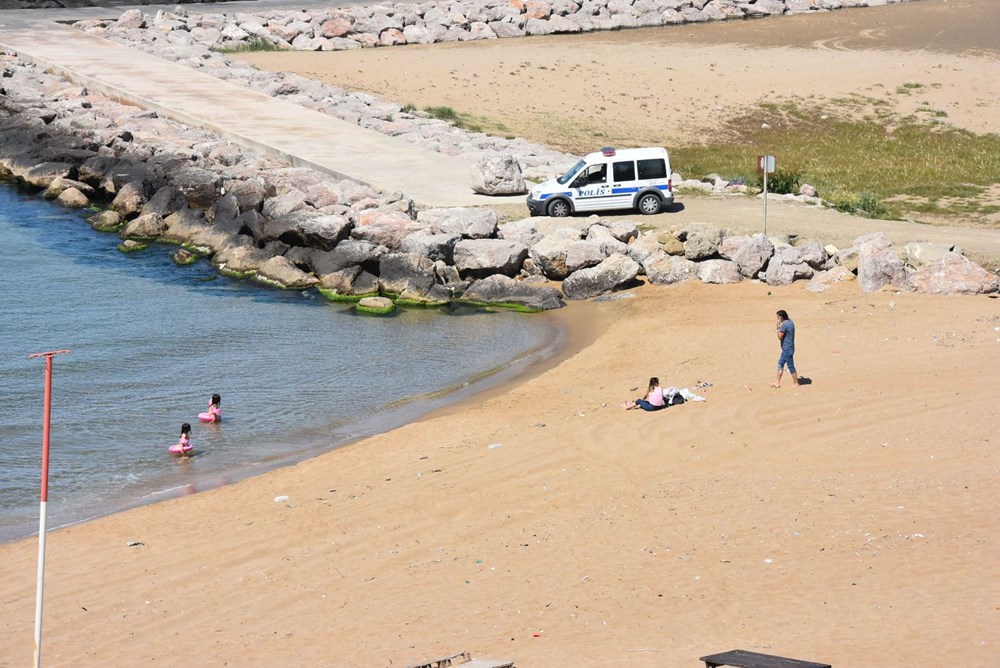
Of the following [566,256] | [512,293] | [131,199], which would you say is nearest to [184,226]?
[131,199]

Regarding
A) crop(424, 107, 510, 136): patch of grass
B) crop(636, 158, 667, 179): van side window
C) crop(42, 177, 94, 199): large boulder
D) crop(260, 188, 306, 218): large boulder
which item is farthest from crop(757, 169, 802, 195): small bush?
crop(42, 177, 94, 199): large boulder

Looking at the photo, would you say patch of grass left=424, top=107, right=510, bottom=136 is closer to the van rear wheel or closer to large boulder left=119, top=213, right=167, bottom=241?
the van rear wheel

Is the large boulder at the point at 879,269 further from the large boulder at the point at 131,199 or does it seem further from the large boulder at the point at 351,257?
the large boulder at the point at 131,199

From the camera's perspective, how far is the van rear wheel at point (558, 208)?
3397 cm

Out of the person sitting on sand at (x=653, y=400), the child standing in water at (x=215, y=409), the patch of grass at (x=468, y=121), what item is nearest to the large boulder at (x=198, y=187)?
the patch of grass at (x=468, y=121)

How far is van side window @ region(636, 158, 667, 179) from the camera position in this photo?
33.8 meters

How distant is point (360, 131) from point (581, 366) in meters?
20.3

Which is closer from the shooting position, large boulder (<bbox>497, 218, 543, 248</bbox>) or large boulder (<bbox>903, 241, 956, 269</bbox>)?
large boulder (<bbox>903, 241, 956, 269</bbox>)

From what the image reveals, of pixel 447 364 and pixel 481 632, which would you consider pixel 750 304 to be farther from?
pixel 481 632

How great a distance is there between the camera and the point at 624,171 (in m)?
33.9

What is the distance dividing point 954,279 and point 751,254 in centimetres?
442

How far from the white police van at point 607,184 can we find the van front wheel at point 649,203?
106 mm

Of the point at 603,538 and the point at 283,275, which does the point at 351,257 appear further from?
the point at 603,538

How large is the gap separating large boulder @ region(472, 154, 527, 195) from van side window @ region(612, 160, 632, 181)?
346cm
